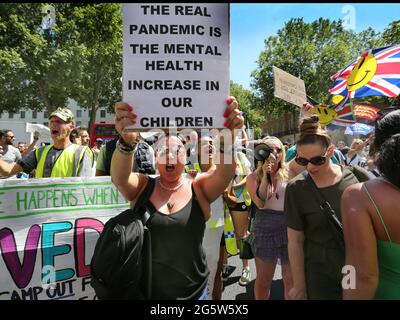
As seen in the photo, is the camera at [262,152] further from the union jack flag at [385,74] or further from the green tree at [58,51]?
the green tree at [58,51]

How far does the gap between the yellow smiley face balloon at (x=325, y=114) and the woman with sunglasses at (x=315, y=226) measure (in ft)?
6.05

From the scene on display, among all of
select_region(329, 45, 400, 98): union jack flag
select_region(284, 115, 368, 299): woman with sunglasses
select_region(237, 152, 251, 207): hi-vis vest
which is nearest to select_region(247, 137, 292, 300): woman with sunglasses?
select_region(237, 152, 251, 207): hi-vis vest

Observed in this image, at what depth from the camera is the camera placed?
133 inches

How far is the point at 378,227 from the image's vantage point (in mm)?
1576

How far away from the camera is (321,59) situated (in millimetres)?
34188

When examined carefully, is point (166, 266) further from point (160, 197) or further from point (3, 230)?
point (3, 230)

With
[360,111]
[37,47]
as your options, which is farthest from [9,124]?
[360,111]

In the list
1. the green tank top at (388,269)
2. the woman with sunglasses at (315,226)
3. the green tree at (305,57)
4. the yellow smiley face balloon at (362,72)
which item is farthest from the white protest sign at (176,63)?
the green tree at (305,57)

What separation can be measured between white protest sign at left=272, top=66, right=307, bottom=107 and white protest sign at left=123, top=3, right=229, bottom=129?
1505 mm

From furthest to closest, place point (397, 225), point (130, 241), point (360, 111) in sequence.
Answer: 1. point (360, 111)
2. point (130, 241)
3. point (397, 225)

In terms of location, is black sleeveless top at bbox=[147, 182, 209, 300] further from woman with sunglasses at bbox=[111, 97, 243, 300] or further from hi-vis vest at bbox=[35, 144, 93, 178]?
hi-vis vest at bbox=[35, 144, 93, 178]

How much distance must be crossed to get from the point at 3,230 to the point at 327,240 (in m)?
2.52

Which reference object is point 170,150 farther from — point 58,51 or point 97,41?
point 97,41
